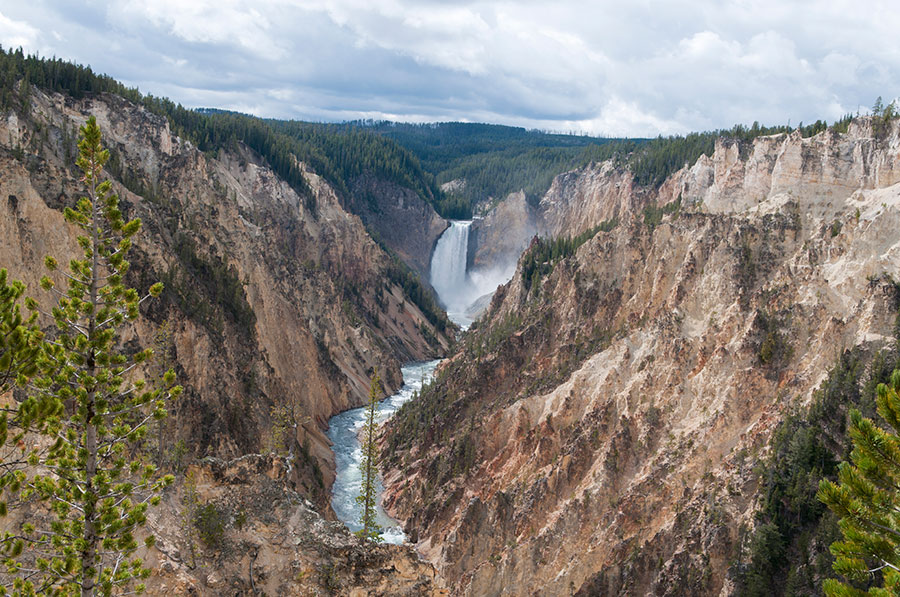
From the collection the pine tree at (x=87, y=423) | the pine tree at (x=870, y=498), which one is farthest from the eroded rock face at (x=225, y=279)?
the pine tree at (x=870, y=498)

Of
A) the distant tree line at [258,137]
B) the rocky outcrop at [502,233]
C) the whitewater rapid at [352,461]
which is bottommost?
the whitewater rapid at [352,461]

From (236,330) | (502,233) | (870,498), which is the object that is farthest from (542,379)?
(502,233)

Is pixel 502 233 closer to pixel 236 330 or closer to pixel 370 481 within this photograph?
pixel 236 330

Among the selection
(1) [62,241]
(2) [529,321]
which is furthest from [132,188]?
(2) [529,321]

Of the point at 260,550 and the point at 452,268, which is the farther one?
the point at 452,268

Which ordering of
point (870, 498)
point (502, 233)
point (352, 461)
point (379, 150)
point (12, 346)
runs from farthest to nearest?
1. point (379, 150)
2. point (502, 233)
3. point (352, 461)
4. point (12, 346)
5. point (870, 498)

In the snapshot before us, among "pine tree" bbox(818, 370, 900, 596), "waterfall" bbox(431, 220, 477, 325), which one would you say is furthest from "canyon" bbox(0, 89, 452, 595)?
"waterfall" bbox(431, 220, 477, 325)

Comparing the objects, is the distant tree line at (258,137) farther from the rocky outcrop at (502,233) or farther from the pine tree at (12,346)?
the pine tree at (12,346)
